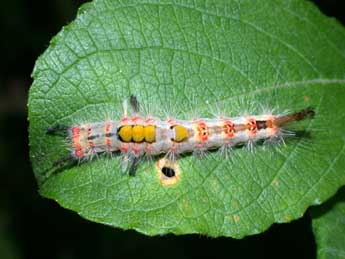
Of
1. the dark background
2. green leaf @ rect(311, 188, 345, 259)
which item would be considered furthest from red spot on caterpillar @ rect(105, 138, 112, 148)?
the dark background

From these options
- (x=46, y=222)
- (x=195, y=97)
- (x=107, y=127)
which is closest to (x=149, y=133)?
(x=107, y=127)

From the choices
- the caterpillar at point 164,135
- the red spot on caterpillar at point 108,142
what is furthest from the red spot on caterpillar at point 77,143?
the red spot on caterpillar at point 108,142

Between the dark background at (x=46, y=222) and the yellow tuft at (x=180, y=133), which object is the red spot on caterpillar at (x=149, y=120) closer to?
the yellow tuft at (x=180, y=133)

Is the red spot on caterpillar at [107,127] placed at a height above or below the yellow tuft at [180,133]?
above

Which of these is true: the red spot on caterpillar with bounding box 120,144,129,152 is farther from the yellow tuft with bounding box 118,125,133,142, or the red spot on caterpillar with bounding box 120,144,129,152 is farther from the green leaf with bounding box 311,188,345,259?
the green leaf with bounding box 311,188,345,259

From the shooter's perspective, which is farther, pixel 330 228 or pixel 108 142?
pixel 108 142

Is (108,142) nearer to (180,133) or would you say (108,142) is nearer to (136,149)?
(136,149)
